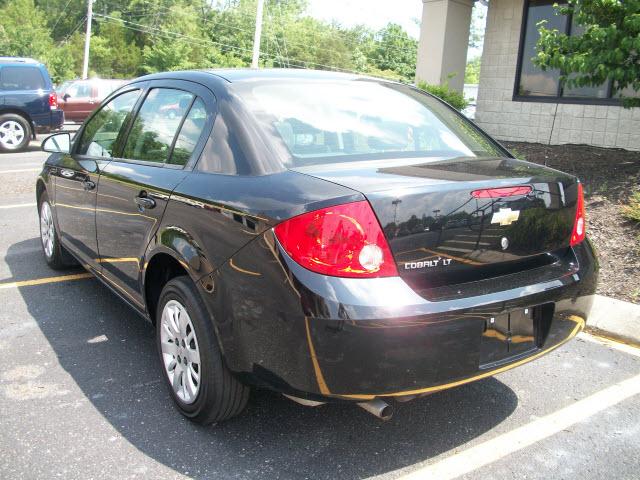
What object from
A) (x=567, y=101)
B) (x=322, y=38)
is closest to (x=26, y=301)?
(x=567, y=101)

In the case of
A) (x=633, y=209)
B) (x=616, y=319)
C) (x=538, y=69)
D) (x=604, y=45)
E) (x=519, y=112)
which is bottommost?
(x=616, y=319)

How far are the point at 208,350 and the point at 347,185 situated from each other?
0.99m

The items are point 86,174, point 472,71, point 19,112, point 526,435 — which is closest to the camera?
point 526,435

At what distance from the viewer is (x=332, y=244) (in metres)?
2.41

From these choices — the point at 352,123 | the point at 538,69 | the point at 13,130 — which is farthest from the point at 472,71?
the point at 352,123

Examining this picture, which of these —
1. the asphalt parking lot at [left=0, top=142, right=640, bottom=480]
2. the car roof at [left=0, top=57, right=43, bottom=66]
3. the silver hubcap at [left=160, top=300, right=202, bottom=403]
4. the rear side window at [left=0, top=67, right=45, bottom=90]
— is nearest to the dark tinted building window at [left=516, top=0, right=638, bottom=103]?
the asphalt parking lot at [left=0, top=142, right=640, bottom=480]

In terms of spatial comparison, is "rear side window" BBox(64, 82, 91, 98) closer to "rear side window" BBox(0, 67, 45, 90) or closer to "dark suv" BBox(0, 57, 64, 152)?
"dark suv" BBox(0, 57, 64, 152)

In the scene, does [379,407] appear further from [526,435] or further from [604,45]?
[604,45]

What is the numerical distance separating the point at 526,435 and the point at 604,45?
522cm

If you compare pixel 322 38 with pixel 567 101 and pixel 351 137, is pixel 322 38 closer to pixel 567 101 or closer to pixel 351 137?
pixel 567 101

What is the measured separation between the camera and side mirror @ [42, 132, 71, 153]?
16.2 ft

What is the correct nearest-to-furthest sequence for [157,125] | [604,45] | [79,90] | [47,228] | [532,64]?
[157,125] → [47,228] → [604,45] → [532,64] → [79,90]

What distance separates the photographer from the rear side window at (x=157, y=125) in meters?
3.42

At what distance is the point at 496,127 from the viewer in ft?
39.6
